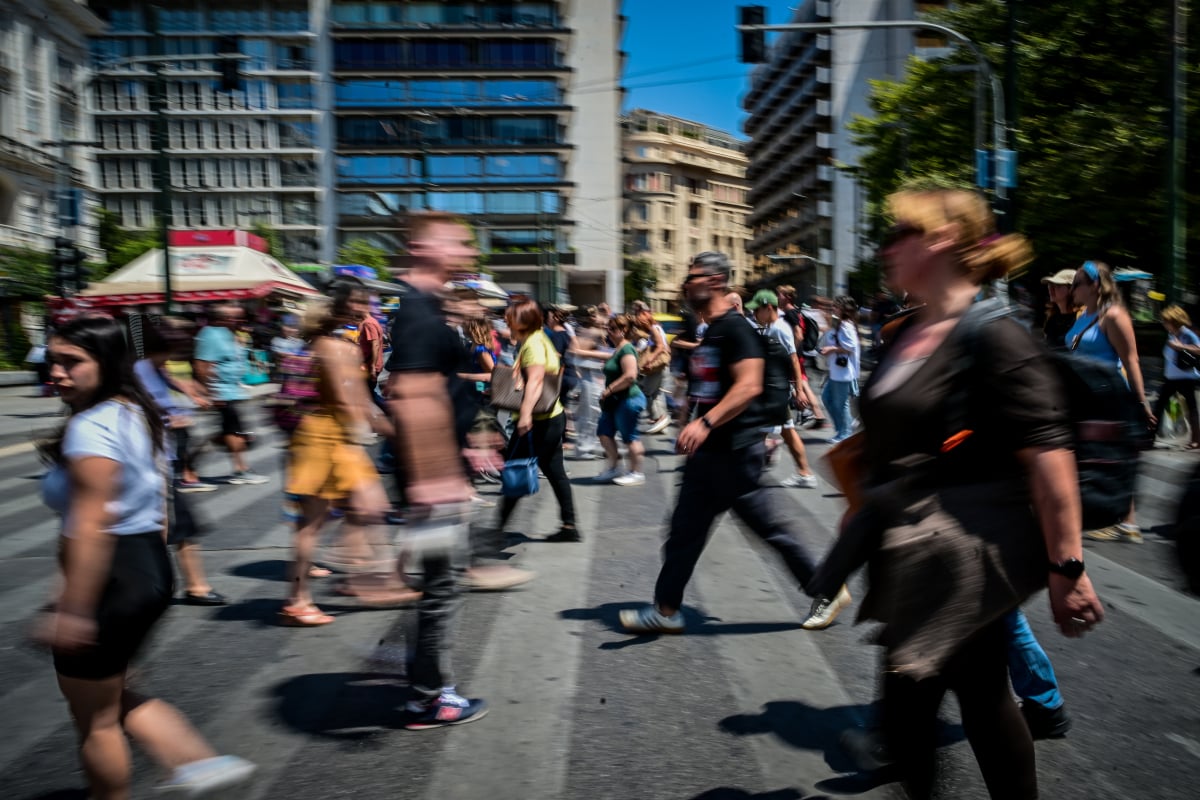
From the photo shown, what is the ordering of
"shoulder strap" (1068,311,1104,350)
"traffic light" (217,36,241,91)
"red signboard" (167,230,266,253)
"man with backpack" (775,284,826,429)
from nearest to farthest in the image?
1. "shoulder strap" (1068,311,1104,350)
2. "man with backpack" (775,284,826,429)
3. "traffic light" (217,36,241,91)
4. "red signboard" (167,230,266,253)

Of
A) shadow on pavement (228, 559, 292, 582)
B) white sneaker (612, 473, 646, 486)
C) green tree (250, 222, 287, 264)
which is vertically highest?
green tree (250, 222, 287, 264)

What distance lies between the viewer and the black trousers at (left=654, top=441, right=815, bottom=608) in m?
4.67

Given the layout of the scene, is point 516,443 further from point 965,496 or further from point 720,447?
point 965,496

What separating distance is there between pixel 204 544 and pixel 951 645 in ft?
20.3

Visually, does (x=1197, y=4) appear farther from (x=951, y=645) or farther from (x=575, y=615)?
(x=951, y=645)

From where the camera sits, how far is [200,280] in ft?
100

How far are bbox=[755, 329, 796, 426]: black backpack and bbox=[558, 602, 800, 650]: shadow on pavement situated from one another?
40.3 inches

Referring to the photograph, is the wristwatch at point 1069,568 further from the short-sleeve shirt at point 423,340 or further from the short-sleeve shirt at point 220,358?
the short-sleeve shirt at point 220,358

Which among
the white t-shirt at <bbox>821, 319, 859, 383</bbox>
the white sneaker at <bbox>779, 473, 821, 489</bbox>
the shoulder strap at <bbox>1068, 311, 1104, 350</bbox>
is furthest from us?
the white t-shirt at <bbox>821, 319, 859, 383</bbox>

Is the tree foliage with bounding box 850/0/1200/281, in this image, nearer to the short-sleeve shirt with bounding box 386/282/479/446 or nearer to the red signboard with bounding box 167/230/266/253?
the red signboard with bounding box 167/230/266/253

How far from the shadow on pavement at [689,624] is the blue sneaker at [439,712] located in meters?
1.06

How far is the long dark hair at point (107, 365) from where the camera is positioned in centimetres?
275

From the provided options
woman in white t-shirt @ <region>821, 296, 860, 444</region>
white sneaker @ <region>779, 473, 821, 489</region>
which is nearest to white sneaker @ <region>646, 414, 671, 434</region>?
woman in white t-shirt @ <region>821, 296, 860, 444</region>

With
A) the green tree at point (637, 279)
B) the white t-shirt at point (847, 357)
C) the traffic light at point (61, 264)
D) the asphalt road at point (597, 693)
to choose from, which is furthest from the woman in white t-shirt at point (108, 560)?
the green tree at point (637, 279)
